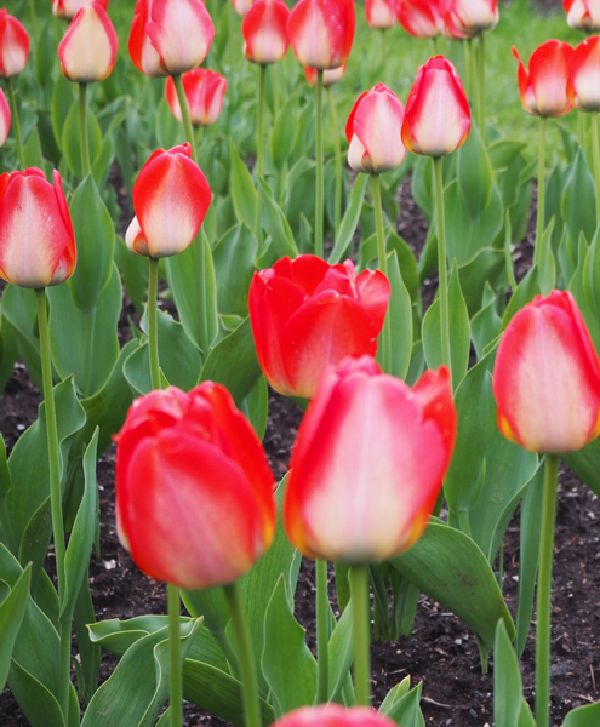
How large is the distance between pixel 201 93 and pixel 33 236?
1332mm

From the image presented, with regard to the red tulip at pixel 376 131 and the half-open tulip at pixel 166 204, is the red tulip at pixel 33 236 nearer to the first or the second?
the half-open tulip at pixel 166 204

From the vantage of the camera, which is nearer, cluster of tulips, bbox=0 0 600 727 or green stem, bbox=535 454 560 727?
cluster of tulips, bbox=0 0 600 727

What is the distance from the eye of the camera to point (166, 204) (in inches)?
52.2

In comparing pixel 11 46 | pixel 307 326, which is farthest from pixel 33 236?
pixel 11 46

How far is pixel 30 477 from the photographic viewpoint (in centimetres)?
162

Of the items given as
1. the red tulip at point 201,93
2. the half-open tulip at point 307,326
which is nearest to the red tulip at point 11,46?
the red tulip at point 201,93

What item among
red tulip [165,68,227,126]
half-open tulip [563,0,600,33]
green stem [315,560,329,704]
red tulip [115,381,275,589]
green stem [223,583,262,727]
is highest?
half-open tulip [563,0,600,33]

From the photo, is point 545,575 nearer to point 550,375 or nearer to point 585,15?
point 550,375

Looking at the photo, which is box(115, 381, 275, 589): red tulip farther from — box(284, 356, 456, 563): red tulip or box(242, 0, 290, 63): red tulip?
box(242, 0, 290, 63): red tulip

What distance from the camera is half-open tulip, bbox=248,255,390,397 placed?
943 mm

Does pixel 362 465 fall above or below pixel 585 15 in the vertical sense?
below

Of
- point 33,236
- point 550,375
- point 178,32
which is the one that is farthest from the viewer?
point 178,32

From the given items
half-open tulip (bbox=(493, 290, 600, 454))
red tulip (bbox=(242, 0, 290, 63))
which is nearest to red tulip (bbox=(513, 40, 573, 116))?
red tulip (bbox=(242, 0, 290, 63))

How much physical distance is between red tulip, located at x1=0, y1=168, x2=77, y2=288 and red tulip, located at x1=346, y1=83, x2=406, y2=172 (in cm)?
47
